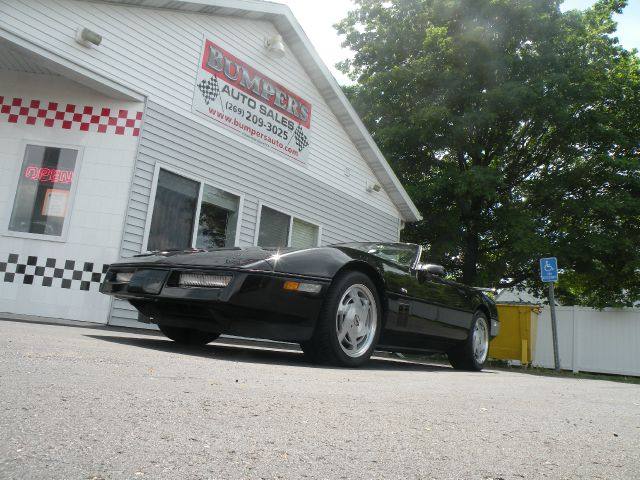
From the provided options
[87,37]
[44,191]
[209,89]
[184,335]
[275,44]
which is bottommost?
[184,335]

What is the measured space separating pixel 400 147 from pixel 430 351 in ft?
42.0

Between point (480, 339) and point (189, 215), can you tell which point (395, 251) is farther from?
point (189, 215)

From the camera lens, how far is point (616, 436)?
2383 millimetres

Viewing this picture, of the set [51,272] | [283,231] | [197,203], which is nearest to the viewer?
[51,272]

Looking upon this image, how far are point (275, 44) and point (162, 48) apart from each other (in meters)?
2.40

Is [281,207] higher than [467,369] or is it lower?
higher

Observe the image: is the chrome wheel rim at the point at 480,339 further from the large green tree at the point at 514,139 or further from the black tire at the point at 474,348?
the large green tree at the point at 514,139

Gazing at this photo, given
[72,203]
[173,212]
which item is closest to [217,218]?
[173,212]

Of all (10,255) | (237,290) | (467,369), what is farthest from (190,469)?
(10,255)

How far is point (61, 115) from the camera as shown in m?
7.66

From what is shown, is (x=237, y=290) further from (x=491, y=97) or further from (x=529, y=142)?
(x=529, y=142)

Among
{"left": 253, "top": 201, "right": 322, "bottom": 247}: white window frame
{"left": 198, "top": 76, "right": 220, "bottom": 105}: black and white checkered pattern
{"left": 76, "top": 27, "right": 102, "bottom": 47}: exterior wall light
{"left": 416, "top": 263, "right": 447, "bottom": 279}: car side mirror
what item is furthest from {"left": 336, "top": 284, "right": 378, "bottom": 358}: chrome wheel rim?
{"left": 198, "top": 76, "right": 220, "bottom": 105}: black and white checkered pattern

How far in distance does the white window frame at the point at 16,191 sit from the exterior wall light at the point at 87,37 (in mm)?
1321

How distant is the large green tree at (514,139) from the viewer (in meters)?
Answer: 16.6
